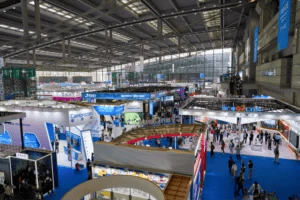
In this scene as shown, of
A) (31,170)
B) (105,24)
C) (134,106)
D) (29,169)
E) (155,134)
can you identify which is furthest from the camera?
(105,24)

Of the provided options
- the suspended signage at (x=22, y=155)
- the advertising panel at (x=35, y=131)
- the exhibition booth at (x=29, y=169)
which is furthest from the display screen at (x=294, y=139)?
the advertising panel at (x=35, y=131)

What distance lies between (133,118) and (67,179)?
799cm

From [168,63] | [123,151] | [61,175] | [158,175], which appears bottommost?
[61,175]

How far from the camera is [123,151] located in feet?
23.1

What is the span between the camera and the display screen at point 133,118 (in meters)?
17.3

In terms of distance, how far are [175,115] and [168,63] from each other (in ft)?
79.7

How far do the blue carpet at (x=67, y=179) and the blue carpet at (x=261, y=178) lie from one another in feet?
18.7

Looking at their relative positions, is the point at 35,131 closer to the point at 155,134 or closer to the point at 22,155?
Result: the point at 22,155

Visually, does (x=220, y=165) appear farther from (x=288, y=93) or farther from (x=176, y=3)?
(x=176, y=3)

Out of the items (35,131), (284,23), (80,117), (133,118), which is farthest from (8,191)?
(284,23)

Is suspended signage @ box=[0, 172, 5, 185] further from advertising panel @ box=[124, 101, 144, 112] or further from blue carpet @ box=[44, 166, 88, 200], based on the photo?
advertising panel @ box=[124, 101, 144, 112]

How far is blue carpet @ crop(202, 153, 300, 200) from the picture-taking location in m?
8.69

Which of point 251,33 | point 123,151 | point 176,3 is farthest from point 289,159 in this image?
point 176,3

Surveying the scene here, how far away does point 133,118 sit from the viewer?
1745cm
